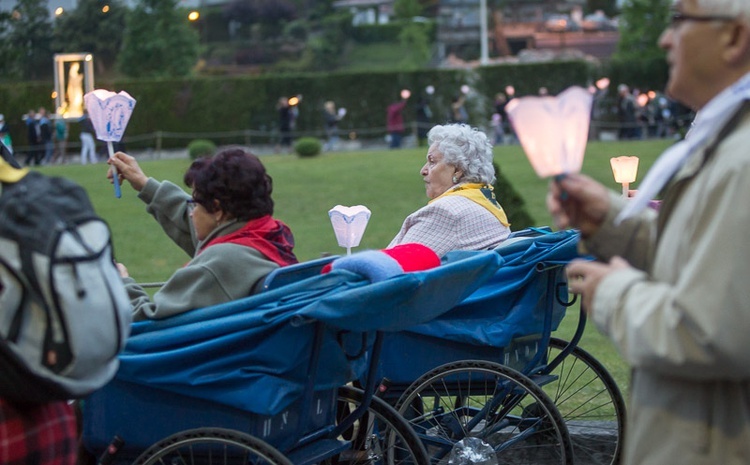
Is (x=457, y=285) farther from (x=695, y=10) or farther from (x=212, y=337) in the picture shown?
(x=695, y=10)

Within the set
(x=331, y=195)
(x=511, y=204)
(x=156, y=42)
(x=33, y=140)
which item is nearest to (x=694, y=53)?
(x=511, y=204)

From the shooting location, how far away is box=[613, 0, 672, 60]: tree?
46.8m

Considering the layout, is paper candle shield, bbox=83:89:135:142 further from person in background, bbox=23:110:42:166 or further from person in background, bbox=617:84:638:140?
person in background, bbox=617:84:638:140

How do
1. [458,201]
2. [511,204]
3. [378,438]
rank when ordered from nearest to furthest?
[378,438] < [458,201] < [511,204]

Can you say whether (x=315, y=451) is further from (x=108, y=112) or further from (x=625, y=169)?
(x=625, y=169)

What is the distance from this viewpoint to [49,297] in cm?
238

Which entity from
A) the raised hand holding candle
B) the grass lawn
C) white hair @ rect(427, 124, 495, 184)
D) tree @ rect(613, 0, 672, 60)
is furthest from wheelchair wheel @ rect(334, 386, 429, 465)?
tree @ rect(613, 0, 672, 60)

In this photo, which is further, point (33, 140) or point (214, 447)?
point (33, 140)

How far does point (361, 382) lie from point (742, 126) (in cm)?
261

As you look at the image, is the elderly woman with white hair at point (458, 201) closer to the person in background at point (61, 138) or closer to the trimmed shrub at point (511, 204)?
the trimmed shrub at point (511, 204)

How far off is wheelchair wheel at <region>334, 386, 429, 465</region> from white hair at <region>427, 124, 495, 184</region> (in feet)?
4.05

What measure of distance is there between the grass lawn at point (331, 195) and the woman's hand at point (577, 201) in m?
4.61

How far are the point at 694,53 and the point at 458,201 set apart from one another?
Result: 280 cm

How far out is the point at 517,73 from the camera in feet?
126
